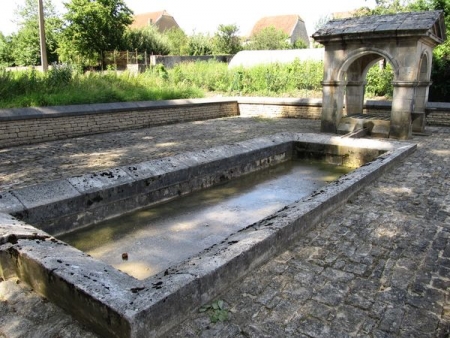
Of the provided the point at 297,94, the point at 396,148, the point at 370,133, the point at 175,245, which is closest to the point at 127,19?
the point at 297,94

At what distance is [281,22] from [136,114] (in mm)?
45932

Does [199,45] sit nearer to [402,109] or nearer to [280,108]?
[280,108]

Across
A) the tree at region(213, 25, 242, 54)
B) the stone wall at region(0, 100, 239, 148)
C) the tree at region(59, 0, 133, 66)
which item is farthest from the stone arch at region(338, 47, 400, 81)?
the tree at region(213, 25, 242, 54)

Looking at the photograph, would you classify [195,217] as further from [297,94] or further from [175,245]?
[297,94]

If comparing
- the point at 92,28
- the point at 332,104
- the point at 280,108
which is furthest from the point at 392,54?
the point at 92,28

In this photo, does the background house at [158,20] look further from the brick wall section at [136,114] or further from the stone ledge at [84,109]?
the stone ledge at [84,109]

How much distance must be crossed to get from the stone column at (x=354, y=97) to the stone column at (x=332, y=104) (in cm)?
153

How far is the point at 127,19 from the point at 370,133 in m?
25.8

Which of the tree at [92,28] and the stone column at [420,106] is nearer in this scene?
the stone column at [420,106]

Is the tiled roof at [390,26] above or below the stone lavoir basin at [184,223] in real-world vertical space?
above

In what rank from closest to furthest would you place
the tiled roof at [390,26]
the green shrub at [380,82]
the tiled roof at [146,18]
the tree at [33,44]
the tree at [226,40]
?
the tiled roof at [390,26]
the green shrub at [380,82]
the tree at [33,44]
the tree at [226,40]
the tiled roof at [146,18]

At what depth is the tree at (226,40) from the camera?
1554 inches

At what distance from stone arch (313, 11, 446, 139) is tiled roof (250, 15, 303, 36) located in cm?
4142

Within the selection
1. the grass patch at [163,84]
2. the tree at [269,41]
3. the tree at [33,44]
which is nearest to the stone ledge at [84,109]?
the grass patch at [163,84]
